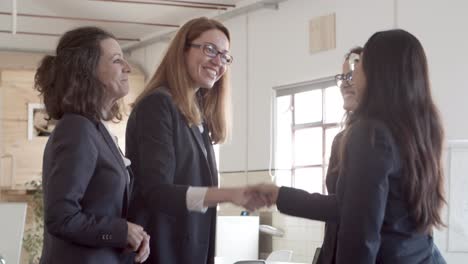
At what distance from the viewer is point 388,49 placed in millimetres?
2320

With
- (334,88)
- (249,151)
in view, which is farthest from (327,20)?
(249,151)

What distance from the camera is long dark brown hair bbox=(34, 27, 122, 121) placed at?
2312 millimetres

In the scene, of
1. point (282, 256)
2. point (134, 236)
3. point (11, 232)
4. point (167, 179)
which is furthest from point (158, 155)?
point (282, 256)

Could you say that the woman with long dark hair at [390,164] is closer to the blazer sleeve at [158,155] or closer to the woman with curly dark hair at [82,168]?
the blazer sleeve at [158,155]

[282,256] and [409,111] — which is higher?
[409,111]

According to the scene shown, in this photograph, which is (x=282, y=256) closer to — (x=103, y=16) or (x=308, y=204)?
(x=308, y=204)

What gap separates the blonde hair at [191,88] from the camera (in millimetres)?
2621

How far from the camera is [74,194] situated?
7.09ft

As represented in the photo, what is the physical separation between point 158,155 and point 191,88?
13.0 inches

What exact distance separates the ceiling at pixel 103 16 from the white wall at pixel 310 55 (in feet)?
1.48

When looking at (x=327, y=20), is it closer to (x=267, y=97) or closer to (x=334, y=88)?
(x=334, y=88)

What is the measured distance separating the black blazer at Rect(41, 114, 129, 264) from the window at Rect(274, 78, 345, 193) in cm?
647

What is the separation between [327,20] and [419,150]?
6.44 metres

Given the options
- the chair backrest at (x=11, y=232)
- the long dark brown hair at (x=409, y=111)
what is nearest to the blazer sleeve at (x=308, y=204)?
the long dark brown hair at (x=409, y=111)
